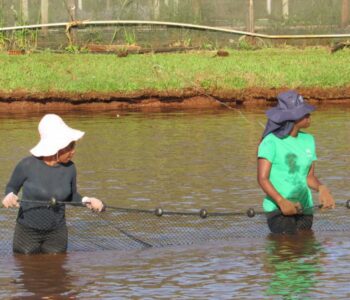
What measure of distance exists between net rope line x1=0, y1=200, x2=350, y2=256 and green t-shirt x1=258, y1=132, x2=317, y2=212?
0.81 meters

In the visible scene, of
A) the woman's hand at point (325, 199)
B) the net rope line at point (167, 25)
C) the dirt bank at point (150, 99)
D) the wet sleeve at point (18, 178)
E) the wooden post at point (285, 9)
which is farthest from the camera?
the wooden post at point (285, 9)

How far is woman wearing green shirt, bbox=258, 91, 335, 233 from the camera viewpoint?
947 cm

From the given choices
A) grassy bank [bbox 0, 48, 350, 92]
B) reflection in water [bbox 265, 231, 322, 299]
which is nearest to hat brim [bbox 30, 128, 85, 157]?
reflection in water [bbox 265, 231, 322, 299]

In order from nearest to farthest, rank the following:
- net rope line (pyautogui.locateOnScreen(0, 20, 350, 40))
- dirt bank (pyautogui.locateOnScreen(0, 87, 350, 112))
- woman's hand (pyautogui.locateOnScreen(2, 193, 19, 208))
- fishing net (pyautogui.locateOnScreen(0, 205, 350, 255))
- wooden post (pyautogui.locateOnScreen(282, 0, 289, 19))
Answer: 1. woman's hand (pyautogui.locateOnScreen(2, 193, 19, 208))
2. fishing net (pyautogui.locateOnScreen(0, 205, 350, 255))
3. dirt bank (pyautogui.locateOnScreen(0, 87, 350, 112))
4. net rope line (pyautogui.locateOnScreen(0, 20, 350, 40))
5. wooden post (pyautogui.locateOnScreen(282, 0, 289, 19))

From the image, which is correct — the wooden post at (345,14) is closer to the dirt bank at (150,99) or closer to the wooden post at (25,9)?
the dirt bank at (150,99)

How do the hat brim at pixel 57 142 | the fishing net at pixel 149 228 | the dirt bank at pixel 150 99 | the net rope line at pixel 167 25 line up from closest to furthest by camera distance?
the hat brim at pixel 57 142
the fishing net at pixel 149 228
the dirt bank at pixel 150 99
the net rope line at pixel 167 25

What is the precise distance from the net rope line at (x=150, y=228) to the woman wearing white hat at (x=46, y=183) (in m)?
0.80

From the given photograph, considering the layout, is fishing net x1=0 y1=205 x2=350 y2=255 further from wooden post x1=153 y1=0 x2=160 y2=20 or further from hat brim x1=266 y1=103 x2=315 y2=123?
wooden post x1=153 y1=0 x2=160 y2=20

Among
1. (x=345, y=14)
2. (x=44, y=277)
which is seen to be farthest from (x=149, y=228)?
(x=345, y=14)

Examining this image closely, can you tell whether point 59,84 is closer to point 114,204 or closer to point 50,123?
point 114,204

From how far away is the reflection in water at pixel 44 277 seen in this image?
8844mm

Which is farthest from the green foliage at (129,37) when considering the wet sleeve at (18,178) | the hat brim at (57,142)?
the hat brim at (57,142)

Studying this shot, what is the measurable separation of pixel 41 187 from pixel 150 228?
2.22 metres

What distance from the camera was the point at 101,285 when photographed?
9.10m
